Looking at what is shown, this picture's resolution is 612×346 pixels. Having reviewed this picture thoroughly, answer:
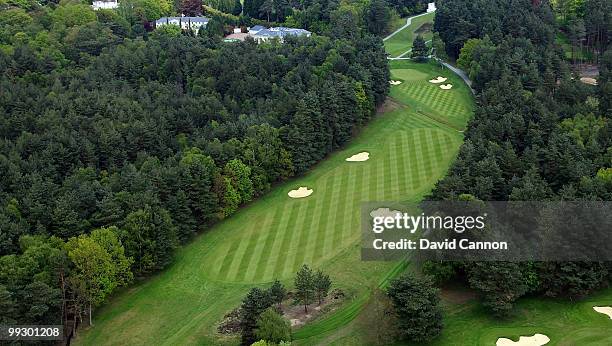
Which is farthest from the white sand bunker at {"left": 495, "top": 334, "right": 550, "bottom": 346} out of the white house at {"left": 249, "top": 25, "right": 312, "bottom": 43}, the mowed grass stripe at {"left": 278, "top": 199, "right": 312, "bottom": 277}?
the white house at {"left": 249, "top": 25, "right": 312, "bottom": 43}

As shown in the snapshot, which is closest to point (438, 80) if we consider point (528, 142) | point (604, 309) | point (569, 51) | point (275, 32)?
point (569, 51)

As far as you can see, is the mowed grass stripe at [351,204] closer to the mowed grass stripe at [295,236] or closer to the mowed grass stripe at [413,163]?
the mowed grass stripe at [295,236]

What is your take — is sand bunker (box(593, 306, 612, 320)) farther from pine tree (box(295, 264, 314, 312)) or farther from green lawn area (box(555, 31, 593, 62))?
green lawn area (box(555, 31, 593, 62))

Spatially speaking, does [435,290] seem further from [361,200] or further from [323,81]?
[323,81]

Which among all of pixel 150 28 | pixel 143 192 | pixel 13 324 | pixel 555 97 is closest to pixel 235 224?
pixel 143 192

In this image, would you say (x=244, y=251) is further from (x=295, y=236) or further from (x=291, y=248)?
(x=295, y=236)

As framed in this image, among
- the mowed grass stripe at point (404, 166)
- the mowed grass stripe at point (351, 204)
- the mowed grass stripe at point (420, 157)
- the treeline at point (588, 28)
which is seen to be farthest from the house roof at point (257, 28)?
the mowed grass stripe at point (351, 204)

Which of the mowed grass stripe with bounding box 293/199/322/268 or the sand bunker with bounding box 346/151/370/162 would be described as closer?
the mowed grass stripe with bounding box 293/199/322/268
